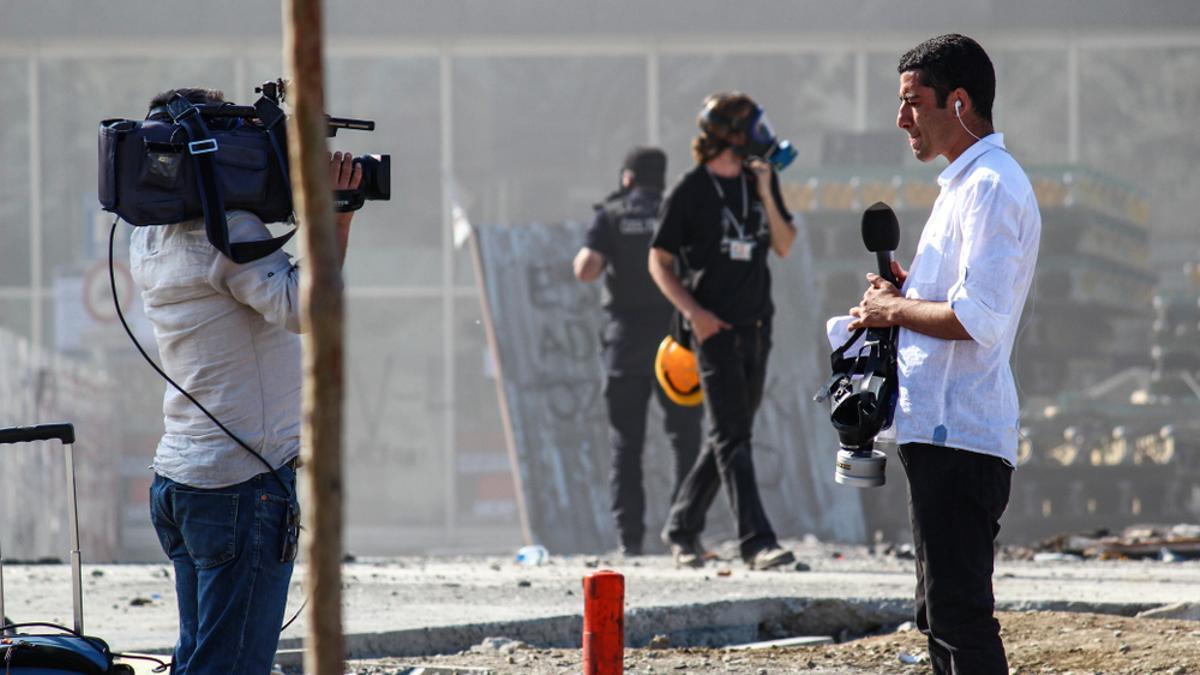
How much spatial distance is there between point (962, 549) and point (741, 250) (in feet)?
14.1

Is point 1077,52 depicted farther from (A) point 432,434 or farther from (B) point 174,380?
(B) point 174,380

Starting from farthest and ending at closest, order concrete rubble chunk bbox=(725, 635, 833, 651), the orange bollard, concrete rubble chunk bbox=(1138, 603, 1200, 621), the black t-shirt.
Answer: the black t-shirt → concrete rubble chunk bbox=(1138, 603, 1200, 621) → concrete rubble chunk bbox=(725, 635, 833, 651) → the orange bollard

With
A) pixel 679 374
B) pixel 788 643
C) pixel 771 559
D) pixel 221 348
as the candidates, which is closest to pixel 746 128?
pixel 679 374

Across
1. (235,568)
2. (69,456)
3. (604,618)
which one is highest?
(69,456)

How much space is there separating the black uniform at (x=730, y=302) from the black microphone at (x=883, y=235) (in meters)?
3.69

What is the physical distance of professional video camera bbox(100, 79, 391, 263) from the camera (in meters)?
3.41

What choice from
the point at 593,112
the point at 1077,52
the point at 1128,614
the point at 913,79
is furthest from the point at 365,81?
the point at 913,79

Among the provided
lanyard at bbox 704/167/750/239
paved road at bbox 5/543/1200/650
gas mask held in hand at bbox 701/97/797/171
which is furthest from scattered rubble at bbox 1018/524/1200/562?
gas mask held in hand at bbox 701/97/797/171

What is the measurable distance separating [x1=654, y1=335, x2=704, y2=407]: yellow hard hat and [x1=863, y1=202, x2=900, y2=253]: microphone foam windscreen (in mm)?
4125

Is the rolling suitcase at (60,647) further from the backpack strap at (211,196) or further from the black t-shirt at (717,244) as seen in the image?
the black t-shirt at (717,244)

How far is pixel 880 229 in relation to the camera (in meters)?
3.82

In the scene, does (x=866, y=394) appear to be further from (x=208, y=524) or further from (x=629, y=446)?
(x=629, y=446)

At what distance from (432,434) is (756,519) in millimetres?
12913

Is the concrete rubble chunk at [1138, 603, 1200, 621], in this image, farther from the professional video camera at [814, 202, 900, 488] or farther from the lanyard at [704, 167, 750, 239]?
the professional video camera at [814, 202, 900, 488]
